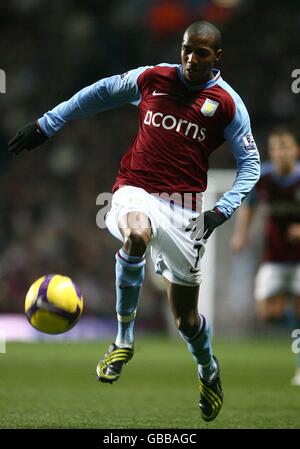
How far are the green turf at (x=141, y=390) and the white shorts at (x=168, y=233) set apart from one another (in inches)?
34.9

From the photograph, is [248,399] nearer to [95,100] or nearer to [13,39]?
[95,100]

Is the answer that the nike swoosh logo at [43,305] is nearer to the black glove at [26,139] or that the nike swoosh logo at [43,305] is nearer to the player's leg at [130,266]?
the player's leg at [130,266]

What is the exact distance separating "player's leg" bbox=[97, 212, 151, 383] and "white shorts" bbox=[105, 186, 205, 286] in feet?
0.43

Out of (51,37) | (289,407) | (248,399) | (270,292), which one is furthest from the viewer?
(51,37)

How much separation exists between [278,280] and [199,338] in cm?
375

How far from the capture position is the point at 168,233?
5.86 metres

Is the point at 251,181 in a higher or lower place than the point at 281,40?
lower

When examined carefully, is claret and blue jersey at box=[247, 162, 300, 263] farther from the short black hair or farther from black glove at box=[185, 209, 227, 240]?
the short black hair

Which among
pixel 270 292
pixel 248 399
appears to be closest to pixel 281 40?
pixel 270 292

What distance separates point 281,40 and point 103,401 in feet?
Result: 34.0

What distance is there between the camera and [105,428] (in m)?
5.70

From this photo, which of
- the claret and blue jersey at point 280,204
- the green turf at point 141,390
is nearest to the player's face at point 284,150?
the claret and blue jersey at point 280,204

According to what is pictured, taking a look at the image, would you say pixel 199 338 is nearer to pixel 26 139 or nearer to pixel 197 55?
pixel 26 139

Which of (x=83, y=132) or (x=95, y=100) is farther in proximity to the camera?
(x=83, y=132)
